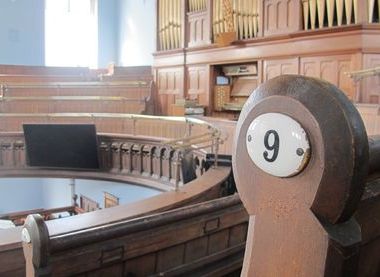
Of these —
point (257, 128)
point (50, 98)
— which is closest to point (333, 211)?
point (257, 128)

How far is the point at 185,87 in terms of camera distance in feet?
24.5

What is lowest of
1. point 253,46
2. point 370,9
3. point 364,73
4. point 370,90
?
point 370,90

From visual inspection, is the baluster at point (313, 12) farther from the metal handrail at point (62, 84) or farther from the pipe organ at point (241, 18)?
the metal handrail at point (62, 84)

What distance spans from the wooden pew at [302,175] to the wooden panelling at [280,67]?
507 centimetres

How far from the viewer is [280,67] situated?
19.1 feet

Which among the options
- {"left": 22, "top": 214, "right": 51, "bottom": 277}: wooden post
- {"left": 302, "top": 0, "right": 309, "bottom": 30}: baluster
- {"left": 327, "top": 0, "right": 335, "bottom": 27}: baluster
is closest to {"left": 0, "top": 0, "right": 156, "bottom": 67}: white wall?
→ {"left": 302, "top": 0, "right": 309, "bottom": 30}: baluster

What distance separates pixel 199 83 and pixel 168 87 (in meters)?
0.79

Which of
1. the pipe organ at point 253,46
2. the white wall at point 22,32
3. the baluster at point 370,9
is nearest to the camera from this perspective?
the baluster at point 370,9

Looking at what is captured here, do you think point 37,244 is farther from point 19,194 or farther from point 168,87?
point 19,194

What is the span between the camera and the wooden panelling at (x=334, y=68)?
16.5ft

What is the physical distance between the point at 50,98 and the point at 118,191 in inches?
90.6

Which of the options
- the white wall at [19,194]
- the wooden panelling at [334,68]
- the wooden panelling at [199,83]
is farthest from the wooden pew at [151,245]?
the white wall at [19,194]

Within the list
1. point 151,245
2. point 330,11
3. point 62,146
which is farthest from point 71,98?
point 151,245

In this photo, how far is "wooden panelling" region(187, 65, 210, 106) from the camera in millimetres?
7021
